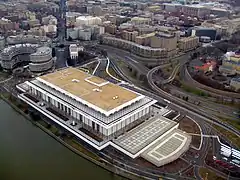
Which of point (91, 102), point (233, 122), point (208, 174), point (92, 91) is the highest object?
point (92, 91)

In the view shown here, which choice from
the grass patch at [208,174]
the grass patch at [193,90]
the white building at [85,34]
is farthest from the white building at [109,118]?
the white building at [85,34]

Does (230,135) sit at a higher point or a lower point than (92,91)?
lower

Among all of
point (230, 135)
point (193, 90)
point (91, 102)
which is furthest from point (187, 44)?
→ point (91, 102)

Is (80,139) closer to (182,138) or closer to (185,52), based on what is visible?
(182,138)

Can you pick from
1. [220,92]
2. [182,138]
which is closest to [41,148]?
[182,138]

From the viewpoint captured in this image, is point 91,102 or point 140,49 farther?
point 140,49

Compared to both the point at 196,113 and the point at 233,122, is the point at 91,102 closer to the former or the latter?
the point at 196,113

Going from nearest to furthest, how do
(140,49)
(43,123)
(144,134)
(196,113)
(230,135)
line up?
(144,134) < (230,135) < (43,123) < (196,113) < (140,49)
